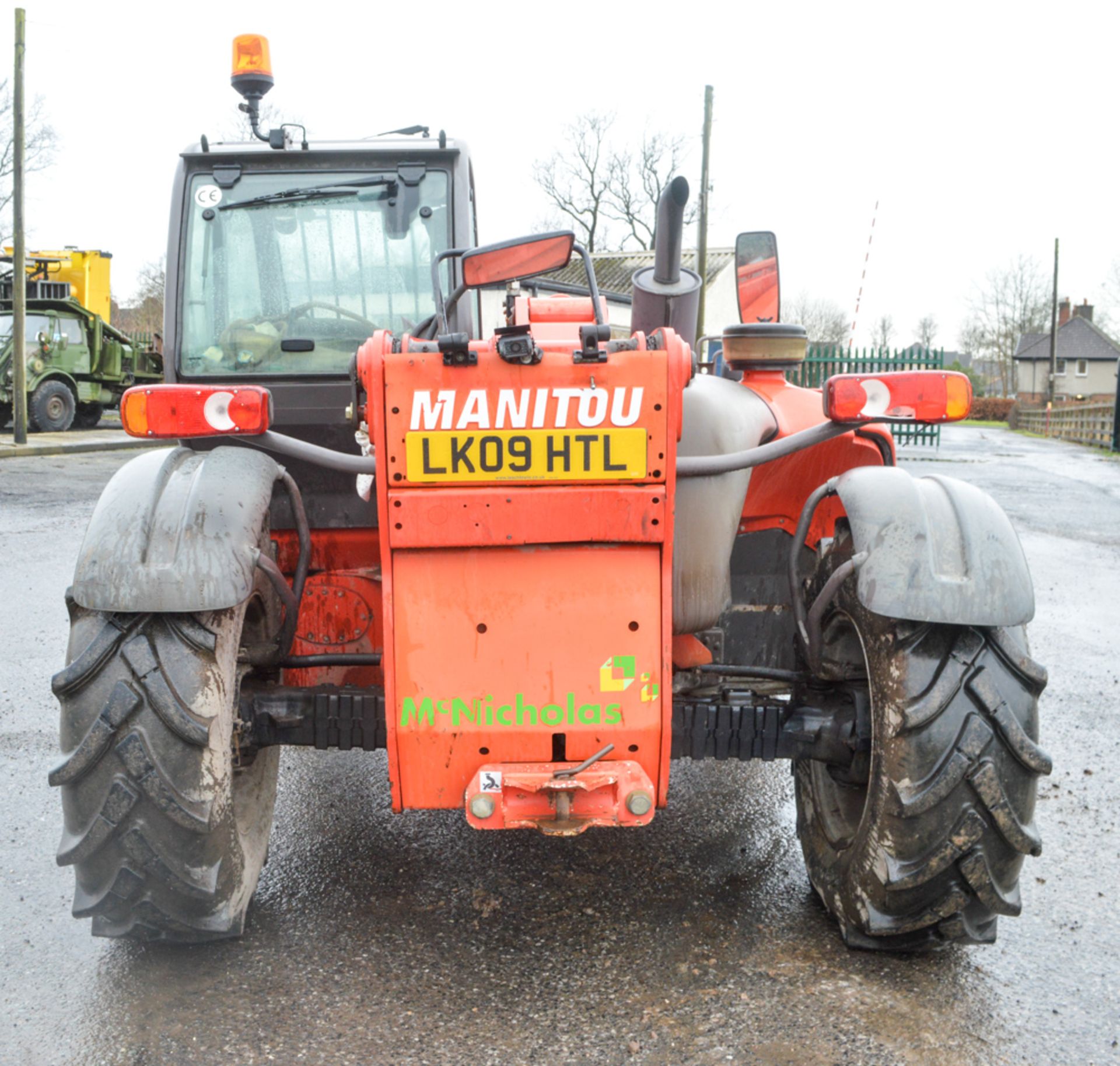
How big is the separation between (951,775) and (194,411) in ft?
6.18

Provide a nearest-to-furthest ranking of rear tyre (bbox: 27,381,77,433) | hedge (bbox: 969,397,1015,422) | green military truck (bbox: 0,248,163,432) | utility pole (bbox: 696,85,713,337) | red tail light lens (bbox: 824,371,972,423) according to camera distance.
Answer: red tail light lens (bbox: 824,371,972,423) < green military truck (bbox: 0,248,163,432) < rear tyre (bbox: 27,381,77,433) < utility pole (bbox: 696,85,713,337) < hedge (bbox: 969,397,1015,422)

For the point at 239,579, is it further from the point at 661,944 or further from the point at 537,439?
the point at 661,944

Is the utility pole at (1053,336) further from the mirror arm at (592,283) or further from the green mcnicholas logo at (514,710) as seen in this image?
the green mcnicholas logo at (514,710)

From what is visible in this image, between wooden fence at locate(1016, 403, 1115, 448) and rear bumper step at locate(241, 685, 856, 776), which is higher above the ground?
rear bumper step at locate(241, 685, 856, 776)

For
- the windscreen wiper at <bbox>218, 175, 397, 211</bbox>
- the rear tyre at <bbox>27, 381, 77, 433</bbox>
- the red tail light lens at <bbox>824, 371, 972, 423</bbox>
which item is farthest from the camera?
the rear tyre at <bbox>27, 381, 77, 433</bbox>

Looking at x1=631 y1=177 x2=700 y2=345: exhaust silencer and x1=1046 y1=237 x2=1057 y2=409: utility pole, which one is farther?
x1=1046 y1=237 x2=1057 y2=409: utility pole

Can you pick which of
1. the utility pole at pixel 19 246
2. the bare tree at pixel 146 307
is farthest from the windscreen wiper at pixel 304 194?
the bare tree at pixel 146 307

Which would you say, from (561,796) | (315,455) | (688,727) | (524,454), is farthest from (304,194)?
(561,796)

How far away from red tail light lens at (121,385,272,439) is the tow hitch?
37.8 inches

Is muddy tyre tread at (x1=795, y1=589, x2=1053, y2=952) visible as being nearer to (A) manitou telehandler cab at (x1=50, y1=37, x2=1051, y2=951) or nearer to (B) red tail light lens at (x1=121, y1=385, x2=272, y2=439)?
(A) manitou telehandler cab at (x1=50, y1=37, x2=1051, y2=951)

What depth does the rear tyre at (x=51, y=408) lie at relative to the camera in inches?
829

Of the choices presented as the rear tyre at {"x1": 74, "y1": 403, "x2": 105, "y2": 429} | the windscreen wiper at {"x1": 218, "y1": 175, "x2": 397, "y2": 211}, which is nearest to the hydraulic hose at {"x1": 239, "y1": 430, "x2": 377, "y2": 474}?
the windscreen wiper at {"x1": 218, "y1": 175, "x2": 397, "y2": 211}

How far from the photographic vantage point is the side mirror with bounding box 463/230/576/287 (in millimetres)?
2518

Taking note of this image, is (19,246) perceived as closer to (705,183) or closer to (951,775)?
(705,183)
